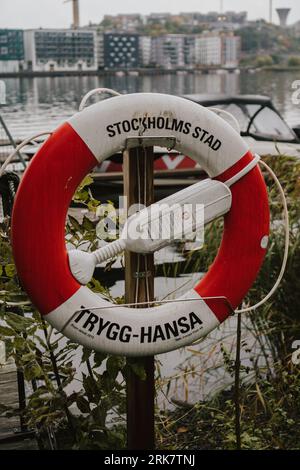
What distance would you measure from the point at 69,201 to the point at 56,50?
66207 millimetres

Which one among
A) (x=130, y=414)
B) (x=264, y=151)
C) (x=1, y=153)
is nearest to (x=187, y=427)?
(x=130, y=414)

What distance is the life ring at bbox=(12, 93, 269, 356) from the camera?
1740mm

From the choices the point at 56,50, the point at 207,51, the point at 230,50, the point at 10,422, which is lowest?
the point at 10,422

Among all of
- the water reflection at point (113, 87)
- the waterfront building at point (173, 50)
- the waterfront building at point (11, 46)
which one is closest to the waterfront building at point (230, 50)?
the water reflection at point (113, 87)

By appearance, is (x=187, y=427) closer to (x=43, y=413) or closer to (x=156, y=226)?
(x=43, y=413)

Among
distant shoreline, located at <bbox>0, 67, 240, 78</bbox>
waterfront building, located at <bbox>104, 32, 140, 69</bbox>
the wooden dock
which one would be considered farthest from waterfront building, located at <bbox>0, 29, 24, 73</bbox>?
the wooden dock

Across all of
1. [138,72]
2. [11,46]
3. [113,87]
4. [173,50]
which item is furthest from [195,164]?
[173,50]

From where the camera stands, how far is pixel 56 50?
215 feet

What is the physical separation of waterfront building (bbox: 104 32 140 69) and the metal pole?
245 ft

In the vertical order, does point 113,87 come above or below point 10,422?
above

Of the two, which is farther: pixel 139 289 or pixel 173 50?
pixel 173 50

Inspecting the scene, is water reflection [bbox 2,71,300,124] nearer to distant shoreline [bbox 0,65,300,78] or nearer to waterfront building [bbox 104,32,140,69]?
distant shoreline [bbox 0,65,300,78]

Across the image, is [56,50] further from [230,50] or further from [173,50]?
[230,50]
